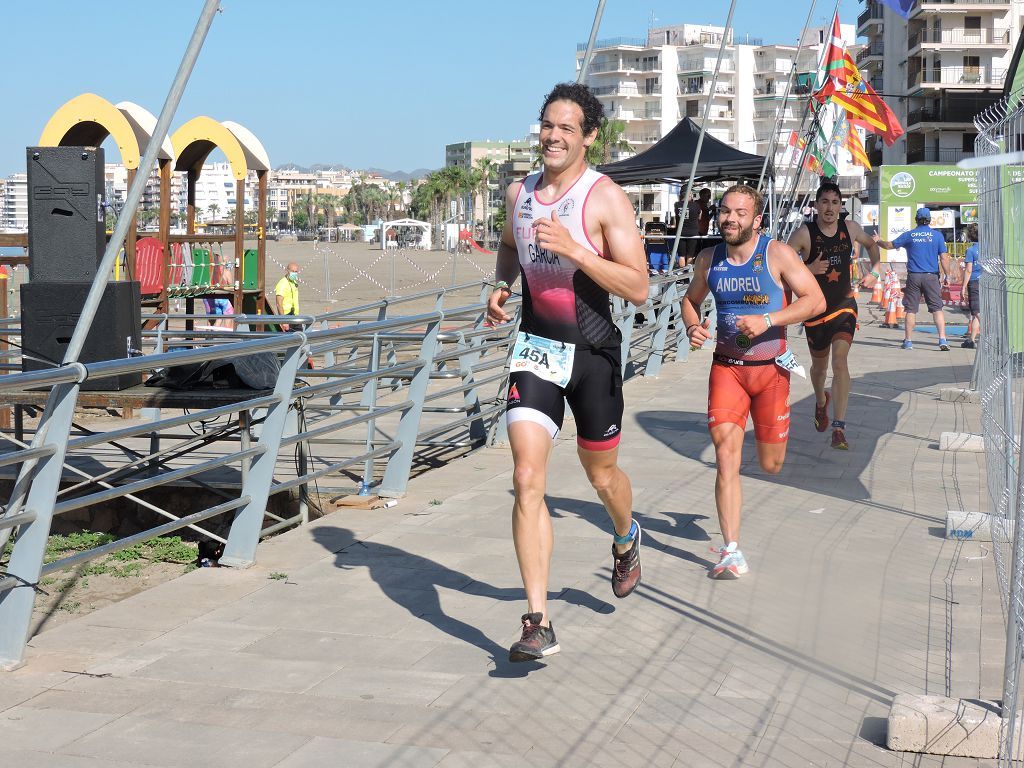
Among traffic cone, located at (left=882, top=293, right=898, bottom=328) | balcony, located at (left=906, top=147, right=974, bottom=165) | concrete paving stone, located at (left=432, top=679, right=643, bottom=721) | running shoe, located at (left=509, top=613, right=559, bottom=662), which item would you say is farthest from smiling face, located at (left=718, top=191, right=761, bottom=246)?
balcony, located at (left=906, top=147, right=974, bottom=165)

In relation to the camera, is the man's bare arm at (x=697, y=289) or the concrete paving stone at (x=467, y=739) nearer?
the concrete paving stone at (x=467, y=739)

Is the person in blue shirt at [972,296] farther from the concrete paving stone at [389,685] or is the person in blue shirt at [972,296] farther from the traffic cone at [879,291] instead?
the concrete paving stone at [389,685]

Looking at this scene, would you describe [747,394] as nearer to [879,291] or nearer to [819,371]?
[819,371]

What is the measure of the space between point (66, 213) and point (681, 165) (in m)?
14.3

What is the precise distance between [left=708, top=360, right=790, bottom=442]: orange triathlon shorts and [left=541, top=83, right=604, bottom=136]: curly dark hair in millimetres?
1856

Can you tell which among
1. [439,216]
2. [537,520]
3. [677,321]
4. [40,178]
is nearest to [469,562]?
[537,520]

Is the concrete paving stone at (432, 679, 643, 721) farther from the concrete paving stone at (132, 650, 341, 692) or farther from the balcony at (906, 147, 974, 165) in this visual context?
the balcony at (906, 147, 974, 165)

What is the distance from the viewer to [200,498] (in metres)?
9.45

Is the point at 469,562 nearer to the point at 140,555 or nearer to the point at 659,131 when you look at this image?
the point at 140,555

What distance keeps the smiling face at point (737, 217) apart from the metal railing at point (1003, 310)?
42.1 inches

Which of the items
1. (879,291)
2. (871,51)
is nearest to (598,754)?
(879,291)

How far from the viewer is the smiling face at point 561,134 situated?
4641 mm

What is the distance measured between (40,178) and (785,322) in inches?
266

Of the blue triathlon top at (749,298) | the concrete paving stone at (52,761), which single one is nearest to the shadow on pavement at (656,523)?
the blue triathlon top at (749,298)
